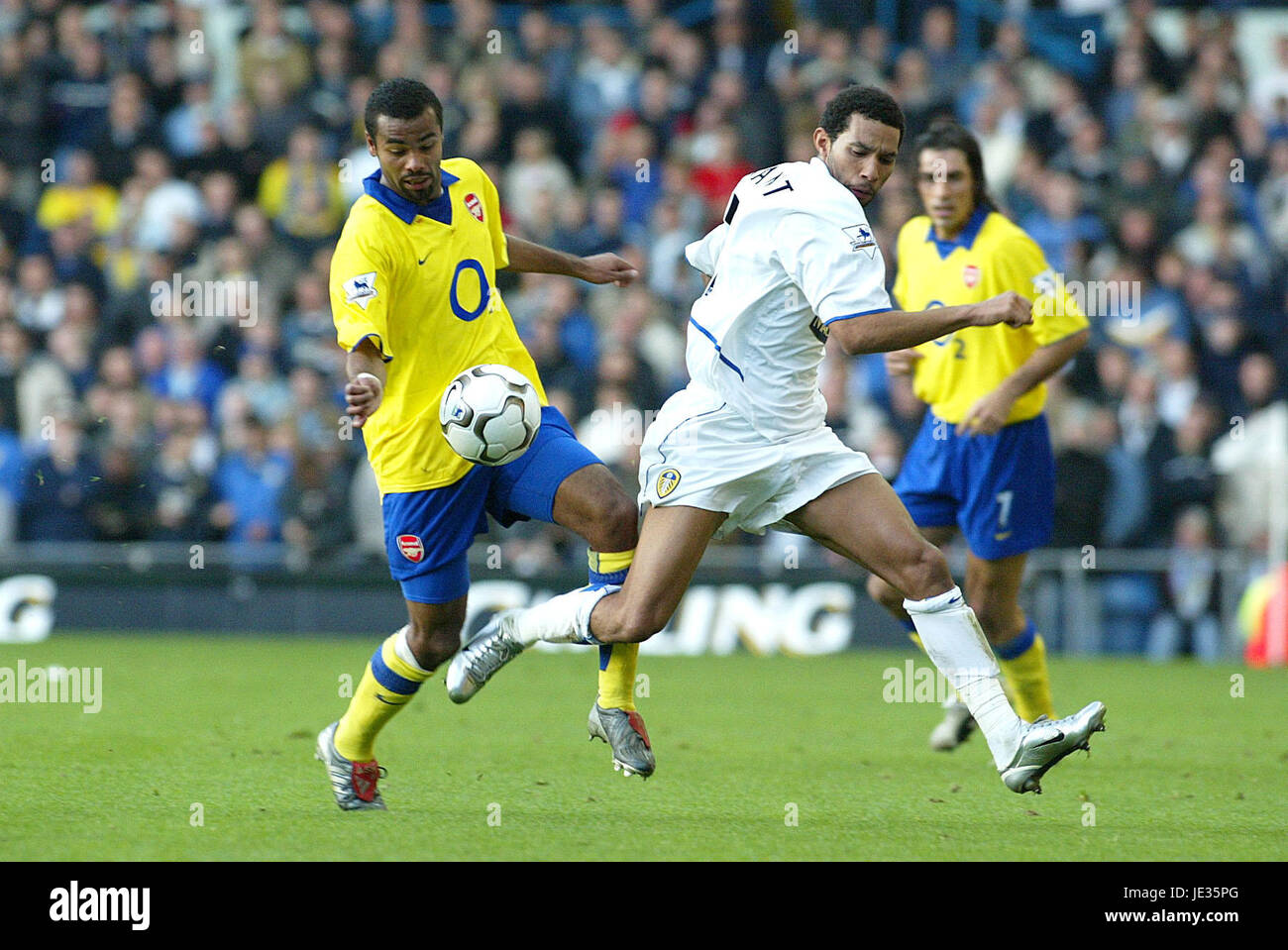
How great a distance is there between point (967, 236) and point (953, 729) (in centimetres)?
227

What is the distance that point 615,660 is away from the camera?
6.53 metres

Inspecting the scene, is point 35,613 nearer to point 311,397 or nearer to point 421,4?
point 311,397

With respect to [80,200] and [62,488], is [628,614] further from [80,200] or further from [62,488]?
[80,200]

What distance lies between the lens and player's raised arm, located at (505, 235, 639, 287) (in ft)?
23.2

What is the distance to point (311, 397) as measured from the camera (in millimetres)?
14031

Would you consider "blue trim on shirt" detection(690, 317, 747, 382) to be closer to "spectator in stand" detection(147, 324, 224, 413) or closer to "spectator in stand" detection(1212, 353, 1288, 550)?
"spectator in stand" detection(1212, 353, 1288, 550)

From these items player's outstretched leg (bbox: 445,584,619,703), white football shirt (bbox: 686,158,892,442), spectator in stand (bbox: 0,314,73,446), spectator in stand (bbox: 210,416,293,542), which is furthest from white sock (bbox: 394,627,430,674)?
spectator in stand (bbox: 0,314,73,446)

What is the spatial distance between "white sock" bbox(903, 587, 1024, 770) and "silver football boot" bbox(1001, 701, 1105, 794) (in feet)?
0.48

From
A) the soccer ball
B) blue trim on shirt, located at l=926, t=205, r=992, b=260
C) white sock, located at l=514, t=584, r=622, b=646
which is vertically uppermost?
blue trim on shirt, located at l=926, t=205, r=992, b=260

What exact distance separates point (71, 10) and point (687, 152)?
6.24 m

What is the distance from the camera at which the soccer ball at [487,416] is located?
6234mm

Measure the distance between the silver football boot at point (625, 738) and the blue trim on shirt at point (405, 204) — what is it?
1890 millimetres

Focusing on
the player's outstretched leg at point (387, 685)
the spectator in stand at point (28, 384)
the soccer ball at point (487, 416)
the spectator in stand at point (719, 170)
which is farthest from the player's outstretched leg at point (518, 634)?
the spectator in stand at point (719, 170)

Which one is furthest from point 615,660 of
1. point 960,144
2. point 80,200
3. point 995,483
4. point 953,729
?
point 80,200
